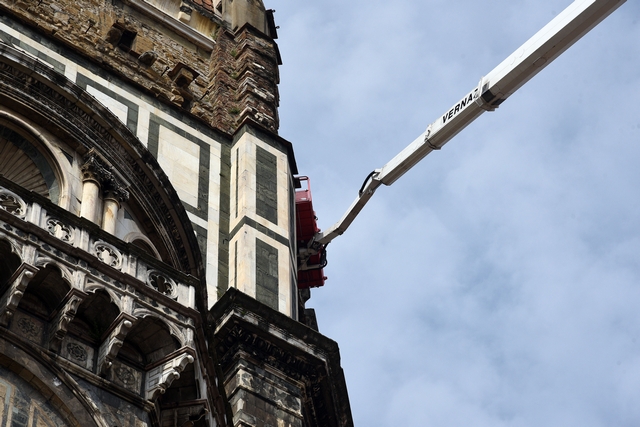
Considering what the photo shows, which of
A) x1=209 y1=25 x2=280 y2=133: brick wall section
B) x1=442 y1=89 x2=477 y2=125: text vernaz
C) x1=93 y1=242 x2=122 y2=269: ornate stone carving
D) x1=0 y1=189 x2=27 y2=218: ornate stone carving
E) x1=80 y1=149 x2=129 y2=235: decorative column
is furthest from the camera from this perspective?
x1=442 y1=89 x2=477 y2=125: text vernaz

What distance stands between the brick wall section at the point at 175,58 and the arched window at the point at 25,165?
13.9 ft

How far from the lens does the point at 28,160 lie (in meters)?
21.7

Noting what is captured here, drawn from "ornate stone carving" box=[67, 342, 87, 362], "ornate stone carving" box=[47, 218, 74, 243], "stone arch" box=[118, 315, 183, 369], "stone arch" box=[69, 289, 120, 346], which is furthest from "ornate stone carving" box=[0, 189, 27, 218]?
"stone arch" box=[118, 315, 183, 369]

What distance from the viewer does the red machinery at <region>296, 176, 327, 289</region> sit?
32844 millimetres

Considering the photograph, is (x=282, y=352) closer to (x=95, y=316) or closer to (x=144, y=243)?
(x=144, y=243)

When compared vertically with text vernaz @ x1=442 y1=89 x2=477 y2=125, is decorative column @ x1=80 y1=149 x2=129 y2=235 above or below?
below

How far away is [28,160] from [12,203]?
182 inches

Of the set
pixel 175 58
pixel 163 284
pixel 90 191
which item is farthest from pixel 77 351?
pixel 175 58

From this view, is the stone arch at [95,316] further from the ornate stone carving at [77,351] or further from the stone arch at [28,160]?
the stone arch at [28,160]

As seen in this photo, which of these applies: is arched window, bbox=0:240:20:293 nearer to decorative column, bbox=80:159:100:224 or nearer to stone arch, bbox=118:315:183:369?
stone arch, bbox=118:315:183:369

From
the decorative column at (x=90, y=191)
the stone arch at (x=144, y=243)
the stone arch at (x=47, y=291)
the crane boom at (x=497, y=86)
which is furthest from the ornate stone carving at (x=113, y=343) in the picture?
the crane boom at (x=497, y=86)

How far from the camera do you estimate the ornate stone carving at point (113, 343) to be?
16.5m

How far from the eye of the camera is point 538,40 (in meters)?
30.0

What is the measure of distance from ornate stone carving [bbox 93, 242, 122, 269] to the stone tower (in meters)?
0.02
